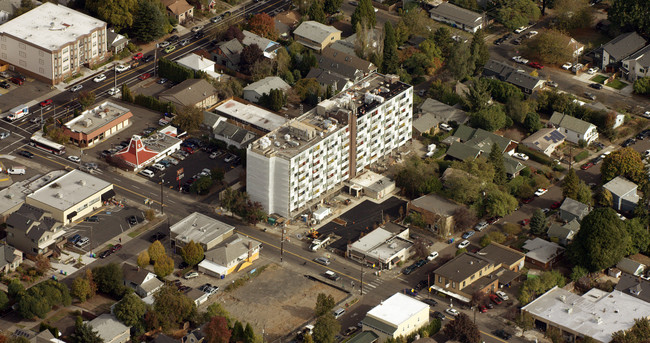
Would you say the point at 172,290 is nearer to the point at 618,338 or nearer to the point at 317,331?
the point at 317,331

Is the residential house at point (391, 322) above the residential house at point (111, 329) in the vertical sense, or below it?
above

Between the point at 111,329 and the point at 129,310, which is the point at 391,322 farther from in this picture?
the point at 111,329

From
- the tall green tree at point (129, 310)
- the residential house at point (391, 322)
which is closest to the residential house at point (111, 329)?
the tall green tree at point (129, 310)

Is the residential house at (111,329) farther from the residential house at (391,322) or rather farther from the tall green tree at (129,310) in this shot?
the residential house at (391,322)

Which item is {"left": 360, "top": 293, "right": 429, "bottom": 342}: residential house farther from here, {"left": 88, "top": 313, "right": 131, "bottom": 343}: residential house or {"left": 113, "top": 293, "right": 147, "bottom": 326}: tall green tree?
{"left": 88, "top": 313, "right": 131, "bottom": 343}: residential house

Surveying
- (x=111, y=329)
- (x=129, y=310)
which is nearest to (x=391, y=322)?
(x=129, y=310)

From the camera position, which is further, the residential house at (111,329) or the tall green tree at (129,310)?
the tall green tree at (129,310)
